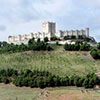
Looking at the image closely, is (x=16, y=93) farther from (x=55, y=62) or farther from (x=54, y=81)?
(x=55, y=62)

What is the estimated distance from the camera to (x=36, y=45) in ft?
219

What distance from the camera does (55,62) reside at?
182ft

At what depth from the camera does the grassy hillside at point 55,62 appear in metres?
49.1

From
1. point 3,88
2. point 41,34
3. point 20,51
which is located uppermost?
point 41,34

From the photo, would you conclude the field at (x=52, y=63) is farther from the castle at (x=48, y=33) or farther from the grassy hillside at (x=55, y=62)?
the castle at (x=48, y=33)

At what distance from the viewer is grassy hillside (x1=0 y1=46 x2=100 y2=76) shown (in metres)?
49.1

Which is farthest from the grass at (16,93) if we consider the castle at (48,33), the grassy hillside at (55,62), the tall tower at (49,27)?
the tall tower at (49,27)

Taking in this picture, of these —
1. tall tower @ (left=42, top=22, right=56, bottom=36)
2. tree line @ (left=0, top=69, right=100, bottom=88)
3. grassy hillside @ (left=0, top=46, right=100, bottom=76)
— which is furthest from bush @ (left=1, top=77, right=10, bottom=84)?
tall tower @ (left=42, top=22, right=56, bottom=36)

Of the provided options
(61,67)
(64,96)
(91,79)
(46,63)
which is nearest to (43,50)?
(46,63)

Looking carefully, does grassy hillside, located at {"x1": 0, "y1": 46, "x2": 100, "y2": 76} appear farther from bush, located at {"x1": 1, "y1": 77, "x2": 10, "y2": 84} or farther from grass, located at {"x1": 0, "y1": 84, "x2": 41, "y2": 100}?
grass, located at {"x1": 0, "y1": 84, "x2": 41, "y2": 100}

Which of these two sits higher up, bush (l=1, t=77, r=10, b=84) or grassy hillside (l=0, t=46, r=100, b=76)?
grassy hillside (l=0, t=46, r=100, b=76)

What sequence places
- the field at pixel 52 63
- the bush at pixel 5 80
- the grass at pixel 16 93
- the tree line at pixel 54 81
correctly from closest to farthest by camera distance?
the grass at pixel 16 93 → the tree line at pixel 54 81 → the field at pixel 52 63 → the bush at pixel 5 80

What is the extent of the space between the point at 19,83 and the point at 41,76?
4196 mm

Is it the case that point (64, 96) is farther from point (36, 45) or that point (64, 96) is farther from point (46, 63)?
point (36, 45)
